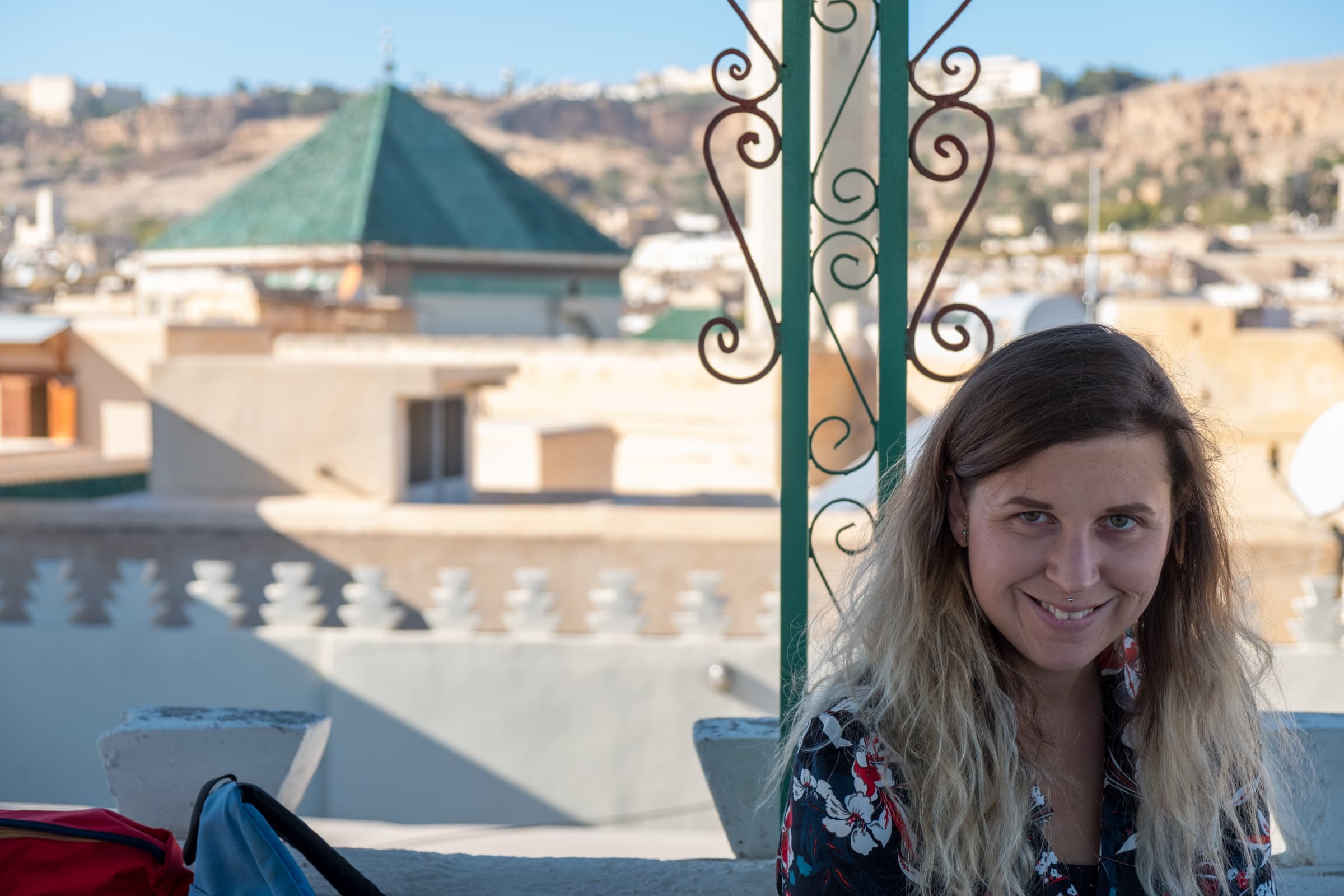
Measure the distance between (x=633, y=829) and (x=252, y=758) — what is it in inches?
205

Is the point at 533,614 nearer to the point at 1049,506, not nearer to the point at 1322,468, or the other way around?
the point at 1322,468

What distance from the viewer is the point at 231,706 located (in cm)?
741

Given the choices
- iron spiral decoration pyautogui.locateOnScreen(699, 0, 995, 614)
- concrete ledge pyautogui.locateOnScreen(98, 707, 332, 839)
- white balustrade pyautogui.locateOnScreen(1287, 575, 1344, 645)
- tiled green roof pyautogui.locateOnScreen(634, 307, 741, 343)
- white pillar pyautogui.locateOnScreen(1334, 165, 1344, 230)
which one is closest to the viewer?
iron spiral decoration pyautogui.locateOnScreen(699, 0, 995, 614)

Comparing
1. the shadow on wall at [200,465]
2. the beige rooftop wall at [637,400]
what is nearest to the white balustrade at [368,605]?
the shadow on wall at [200,465]

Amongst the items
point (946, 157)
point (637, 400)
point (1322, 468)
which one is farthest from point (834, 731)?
point (637, 400)

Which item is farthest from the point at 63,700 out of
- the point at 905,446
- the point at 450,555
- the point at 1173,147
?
the point at 1173,147

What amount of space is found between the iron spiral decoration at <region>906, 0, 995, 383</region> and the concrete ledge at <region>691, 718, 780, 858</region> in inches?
29.0

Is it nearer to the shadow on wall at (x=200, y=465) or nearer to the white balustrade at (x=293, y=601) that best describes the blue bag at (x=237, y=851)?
the white balustrade at (x=293, y=601)

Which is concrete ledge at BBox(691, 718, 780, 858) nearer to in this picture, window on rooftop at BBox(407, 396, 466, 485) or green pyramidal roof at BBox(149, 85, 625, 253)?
window on rooftop at BBox(407, 396, 466, 485)

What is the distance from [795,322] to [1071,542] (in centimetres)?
90

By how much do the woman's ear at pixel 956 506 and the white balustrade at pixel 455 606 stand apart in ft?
20.1

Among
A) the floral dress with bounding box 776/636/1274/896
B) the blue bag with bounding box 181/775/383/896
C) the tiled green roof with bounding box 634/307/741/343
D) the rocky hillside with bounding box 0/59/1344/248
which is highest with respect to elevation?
the rocky hillside with bounding box 0/59/1344/248

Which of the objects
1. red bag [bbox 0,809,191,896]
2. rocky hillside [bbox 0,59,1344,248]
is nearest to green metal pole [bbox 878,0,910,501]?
red bag [bbox 0,809,191,896]

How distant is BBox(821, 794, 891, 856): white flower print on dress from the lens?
53.3 inches
